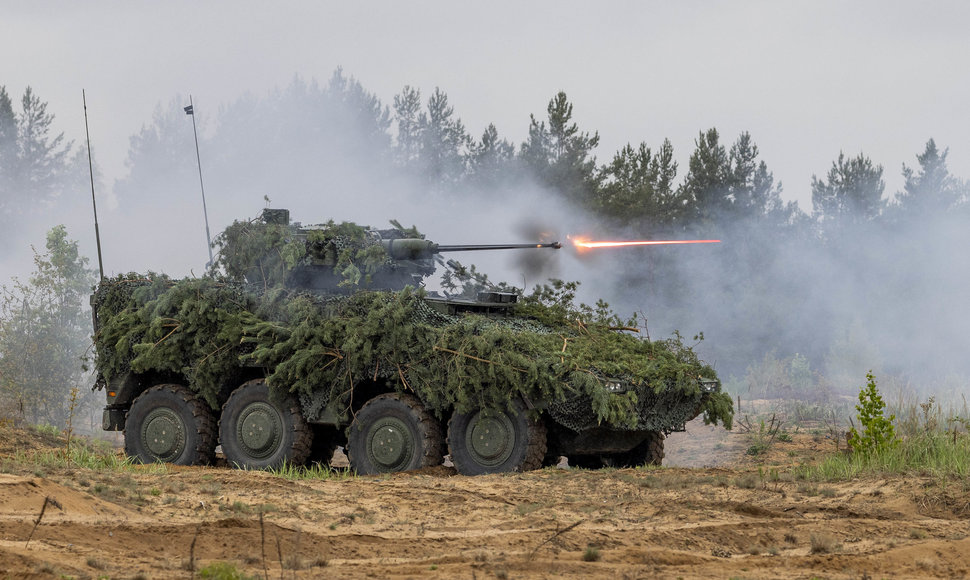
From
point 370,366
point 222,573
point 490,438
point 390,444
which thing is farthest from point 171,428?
point 222,573

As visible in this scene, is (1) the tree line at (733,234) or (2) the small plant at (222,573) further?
(1) the tree line at (733,234)

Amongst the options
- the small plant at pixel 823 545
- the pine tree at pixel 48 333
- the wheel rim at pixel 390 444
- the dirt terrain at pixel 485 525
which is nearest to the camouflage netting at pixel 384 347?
the wheel rim at pixel 390 444

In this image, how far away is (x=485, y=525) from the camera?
7.89 metres

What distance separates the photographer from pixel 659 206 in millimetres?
35406

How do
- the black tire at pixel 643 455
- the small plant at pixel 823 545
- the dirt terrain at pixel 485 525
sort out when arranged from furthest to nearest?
the black tire at pixel 643 455
the small plant at pixel 823 545
the dirt terrain at pixel 485 525

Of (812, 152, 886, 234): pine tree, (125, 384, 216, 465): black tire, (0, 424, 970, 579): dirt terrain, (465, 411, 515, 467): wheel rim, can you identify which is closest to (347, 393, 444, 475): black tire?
(465, 411, 515, 467): wheel rim

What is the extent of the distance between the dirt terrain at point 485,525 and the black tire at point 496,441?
1.12 feet

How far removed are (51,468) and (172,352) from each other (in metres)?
3.00

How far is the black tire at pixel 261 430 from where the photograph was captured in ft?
41.8

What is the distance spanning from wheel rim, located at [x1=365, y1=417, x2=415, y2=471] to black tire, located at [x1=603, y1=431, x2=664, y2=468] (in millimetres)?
2402

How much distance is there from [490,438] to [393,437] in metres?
1.12

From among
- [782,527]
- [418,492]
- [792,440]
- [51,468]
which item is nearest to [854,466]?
[782,527]

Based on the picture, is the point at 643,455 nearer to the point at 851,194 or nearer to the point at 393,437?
the point at 393,437

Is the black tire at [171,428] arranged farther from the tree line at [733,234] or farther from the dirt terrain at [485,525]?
the tree line at [733,234]
